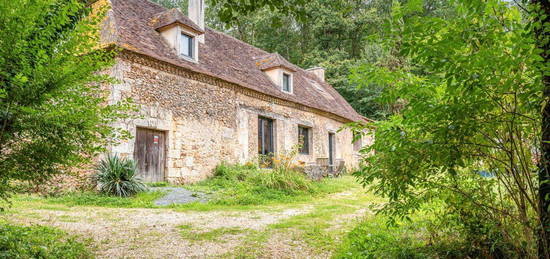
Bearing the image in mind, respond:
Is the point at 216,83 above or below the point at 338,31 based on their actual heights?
below

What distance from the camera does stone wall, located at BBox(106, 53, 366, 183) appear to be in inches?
373

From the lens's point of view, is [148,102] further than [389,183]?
Yes

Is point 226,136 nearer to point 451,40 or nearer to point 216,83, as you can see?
point 216,83

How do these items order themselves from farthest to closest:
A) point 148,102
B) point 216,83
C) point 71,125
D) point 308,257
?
point 216,83 < point 148,102 < point 308,257 < point 71,125

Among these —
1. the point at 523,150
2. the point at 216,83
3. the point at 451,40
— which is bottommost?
the point at 523,150

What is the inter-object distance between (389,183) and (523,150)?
92 cm

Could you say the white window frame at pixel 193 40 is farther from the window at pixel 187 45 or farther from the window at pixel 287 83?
the window at pixel 287 83

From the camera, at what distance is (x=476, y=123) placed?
220 cm

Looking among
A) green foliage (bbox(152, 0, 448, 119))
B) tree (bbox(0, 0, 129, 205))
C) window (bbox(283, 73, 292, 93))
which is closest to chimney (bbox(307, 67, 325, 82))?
green foliage (bbox(152, 0, 448, 119))

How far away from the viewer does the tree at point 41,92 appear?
2912mm

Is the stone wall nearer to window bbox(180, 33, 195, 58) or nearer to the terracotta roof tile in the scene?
window bbox(180, 33, 195, 58)

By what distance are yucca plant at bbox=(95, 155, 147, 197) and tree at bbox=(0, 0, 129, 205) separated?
4.66m

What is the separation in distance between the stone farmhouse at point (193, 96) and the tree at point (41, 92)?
4.25 meters

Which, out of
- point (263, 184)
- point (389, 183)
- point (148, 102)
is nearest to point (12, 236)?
point (389, 183)
